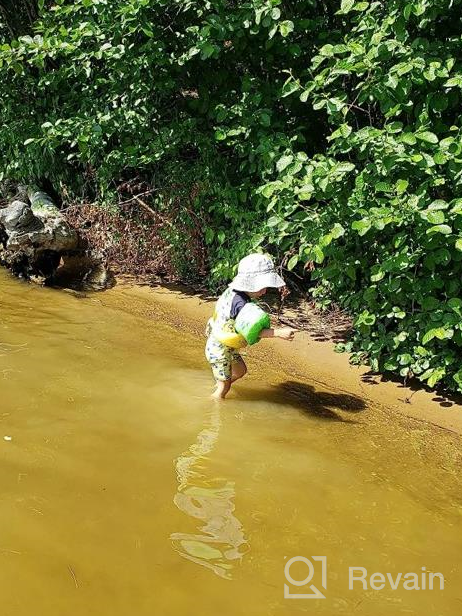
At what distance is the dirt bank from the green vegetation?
6.9 inches

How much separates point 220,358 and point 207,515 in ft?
4.83

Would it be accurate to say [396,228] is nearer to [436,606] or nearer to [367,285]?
[367,285]

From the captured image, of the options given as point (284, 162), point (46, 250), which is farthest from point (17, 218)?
point (284, 162)

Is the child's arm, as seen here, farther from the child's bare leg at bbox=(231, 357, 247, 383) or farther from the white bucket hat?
the child's bare leg at bbox=(231, 357, 247, 383)

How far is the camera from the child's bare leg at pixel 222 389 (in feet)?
14.9

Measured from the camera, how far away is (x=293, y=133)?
5.67 m

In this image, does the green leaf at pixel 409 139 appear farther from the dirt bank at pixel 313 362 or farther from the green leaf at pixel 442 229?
the dirt bank at pixel 313 362

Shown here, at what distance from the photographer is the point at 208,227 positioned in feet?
21.4

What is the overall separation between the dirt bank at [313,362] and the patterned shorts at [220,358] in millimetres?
716

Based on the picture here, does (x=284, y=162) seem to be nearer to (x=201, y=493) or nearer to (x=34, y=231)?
(x=201, y=493)

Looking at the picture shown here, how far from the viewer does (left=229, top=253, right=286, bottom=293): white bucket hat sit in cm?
421

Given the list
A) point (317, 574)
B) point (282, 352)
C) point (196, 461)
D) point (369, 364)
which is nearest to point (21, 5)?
point (282, 352)

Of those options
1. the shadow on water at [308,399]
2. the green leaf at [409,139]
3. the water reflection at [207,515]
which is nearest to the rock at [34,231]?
the shadow on water at [308,399]

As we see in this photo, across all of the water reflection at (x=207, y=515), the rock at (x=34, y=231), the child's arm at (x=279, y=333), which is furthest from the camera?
the rock at (x=34, y=231)
